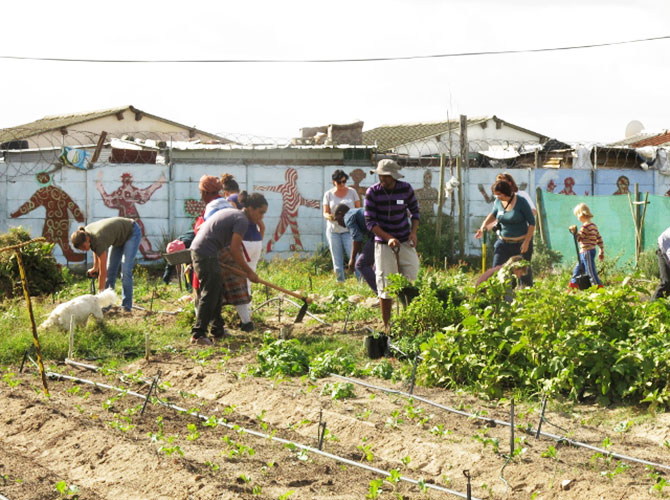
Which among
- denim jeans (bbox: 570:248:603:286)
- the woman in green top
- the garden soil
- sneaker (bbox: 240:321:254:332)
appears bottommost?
the garden soil

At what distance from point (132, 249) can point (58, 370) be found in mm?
2894

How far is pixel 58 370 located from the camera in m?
7.53

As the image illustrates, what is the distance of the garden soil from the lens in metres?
4.43

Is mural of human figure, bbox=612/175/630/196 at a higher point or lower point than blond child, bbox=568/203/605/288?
higher

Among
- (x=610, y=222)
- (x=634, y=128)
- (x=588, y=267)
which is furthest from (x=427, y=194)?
(x=634, y=128)

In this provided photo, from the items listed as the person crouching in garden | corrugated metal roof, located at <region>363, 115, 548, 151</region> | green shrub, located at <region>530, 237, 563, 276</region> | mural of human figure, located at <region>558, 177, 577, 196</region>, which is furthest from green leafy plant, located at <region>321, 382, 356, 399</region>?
corrugated metal roof, located at <region>363, 115, 548, 151</region>

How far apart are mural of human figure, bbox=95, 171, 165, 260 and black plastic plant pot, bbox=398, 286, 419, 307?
8155 millimetres

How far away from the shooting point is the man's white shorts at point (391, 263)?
848 centimetres

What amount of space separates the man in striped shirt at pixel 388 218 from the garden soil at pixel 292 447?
1.78 meters


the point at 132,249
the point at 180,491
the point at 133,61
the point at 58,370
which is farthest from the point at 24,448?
the point at 133,61

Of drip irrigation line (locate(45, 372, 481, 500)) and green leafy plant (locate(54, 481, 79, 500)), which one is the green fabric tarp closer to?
drip irrigation line (locate(45, 372, 481, 500))

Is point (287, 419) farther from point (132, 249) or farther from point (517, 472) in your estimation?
point (132, 249)

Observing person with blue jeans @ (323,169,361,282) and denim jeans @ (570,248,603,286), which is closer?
denim jeans @ (570,248,603,286)

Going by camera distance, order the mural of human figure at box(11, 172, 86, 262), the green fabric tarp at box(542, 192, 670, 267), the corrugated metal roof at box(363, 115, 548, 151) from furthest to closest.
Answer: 1. the corrugated metal roof at box(363, 115, 548, 151)
2. the mural of human figure at box(11, 172, 86, 262)
3. the green fabric tarp at box(542, 192, 670, 267)
